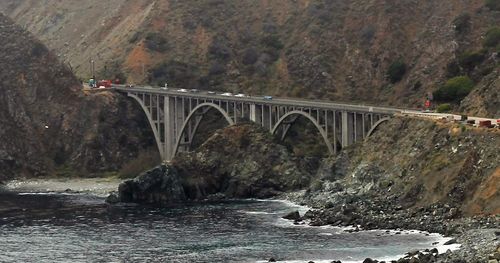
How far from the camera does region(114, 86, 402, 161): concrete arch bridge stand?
129250 mm

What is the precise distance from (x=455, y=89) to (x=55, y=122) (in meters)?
78.7

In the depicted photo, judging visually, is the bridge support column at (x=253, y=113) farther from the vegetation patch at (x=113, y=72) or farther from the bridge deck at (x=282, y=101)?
the vegetation patch at (x=113, y=72)

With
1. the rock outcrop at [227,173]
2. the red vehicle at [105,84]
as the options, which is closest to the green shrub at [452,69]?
the rock outcrop at [227,173]

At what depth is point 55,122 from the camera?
17400cm

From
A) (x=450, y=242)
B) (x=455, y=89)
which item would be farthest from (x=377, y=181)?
(x=455, y=89)

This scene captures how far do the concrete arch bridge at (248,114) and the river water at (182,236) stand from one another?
55.3ft

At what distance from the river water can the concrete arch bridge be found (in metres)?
16.9

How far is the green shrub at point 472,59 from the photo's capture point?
14875cm

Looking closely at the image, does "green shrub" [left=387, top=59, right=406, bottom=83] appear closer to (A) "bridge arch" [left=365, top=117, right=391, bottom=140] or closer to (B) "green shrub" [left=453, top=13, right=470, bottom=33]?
(B) "green shrub" [left=453, top=13, right=470, bottom=33]

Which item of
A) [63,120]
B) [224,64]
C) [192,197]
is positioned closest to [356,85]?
[224,64]

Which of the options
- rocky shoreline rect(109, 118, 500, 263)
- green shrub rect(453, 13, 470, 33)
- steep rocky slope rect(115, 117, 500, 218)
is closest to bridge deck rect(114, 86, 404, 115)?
steep rocky slope rect(115, 117, 500, 218)

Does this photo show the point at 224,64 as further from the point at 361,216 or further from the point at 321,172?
the point at 361,216

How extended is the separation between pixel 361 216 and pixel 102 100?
283 ft

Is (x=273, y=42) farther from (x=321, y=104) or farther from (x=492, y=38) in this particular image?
(x=321, y=104)
